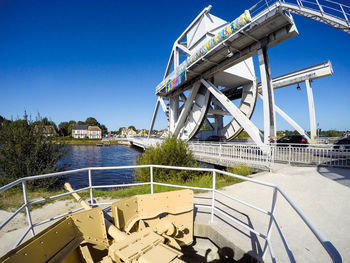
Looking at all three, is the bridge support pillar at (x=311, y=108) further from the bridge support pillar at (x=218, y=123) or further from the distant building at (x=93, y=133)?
the distant building at (x=93, y=133)

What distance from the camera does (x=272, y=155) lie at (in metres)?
8.26

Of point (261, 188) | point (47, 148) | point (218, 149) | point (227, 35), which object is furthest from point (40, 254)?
point (227, 35)

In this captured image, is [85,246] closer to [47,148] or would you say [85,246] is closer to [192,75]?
[47,148]

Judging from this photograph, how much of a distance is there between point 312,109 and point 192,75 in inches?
506

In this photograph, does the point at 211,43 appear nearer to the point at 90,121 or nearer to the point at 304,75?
the point at 304,75

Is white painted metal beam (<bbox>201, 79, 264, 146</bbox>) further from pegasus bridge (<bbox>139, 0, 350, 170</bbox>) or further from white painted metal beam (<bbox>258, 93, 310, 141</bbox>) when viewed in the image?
white painted metal beam (<bbox>258, 93, 310, 141</bbox>)

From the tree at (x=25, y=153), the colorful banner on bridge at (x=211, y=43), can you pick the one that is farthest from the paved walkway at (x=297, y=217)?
the colorful banner on bridge at (x=211, y=43)

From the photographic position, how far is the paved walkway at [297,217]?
2.57m

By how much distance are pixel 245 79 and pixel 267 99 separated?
1000cm

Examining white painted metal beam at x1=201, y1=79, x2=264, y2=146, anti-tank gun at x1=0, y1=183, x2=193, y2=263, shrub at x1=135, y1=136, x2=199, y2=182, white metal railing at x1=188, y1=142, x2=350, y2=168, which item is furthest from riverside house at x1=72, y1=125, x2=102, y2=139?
anti-tank gun at x1=0, y1=183, x2=193, y2=263

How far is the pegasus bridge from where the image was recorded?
926 cm

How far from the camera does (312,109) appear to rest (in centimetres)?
1602

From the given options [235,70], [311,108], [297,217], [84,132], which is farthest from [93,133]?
[297,217]

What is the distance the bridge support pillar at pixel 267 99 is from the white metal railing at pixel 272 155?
0.96m
